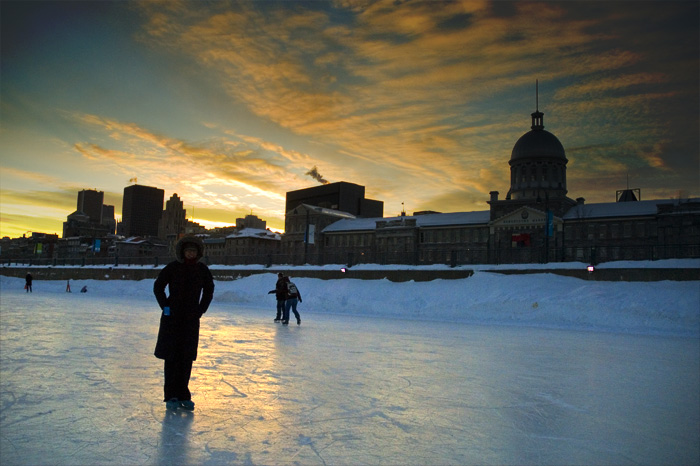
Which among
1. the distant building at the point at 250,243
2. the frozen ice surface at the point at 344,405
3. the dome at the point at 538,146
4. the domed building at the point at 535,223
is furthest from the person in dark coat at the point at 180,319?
the distant building at the point at 250,243

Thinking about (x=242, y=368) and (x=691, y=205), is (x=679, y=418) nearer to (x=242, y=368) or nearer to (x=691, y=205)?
(x=242, y=368)

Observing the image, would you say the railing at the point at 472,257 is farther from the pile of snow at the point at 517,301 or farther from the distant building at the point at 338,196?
the distant building at the point at 338,196

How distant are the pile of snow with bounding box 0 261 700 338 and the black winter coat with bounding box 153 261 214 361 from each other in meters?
16.2

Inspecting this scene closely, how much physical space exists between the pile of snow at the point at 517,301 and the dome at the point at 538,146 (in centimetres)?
4735

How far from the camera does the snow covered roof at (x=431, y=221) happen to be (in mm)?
70125

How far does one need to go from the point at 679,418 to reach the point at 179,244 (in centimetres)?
654

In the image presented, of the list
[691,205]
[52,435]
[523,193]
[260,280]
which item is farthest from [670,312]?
[523,193]

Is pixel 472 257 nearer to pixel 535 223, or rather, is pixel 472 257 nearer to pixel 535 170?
pixel 535 223

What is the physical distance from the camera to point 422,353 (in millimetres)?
10953

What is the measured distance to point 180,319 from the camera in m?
5.56

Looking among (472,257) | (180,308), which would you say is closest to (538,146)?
(472,257)

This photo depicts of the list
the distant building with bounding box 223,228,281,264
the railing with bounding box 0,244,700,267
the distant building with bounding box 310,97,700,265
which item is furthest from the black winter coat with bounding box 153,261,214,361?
the distant building with bounding box 223,228,281,264

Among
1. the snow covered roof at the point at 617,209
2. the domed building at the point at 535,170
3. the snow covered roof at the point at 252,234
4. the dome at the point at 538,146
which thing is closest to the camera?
the snow covered roof at the point at 617,209

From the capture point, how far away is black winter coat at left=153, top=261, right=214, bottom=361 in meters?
Answer: 5.50
